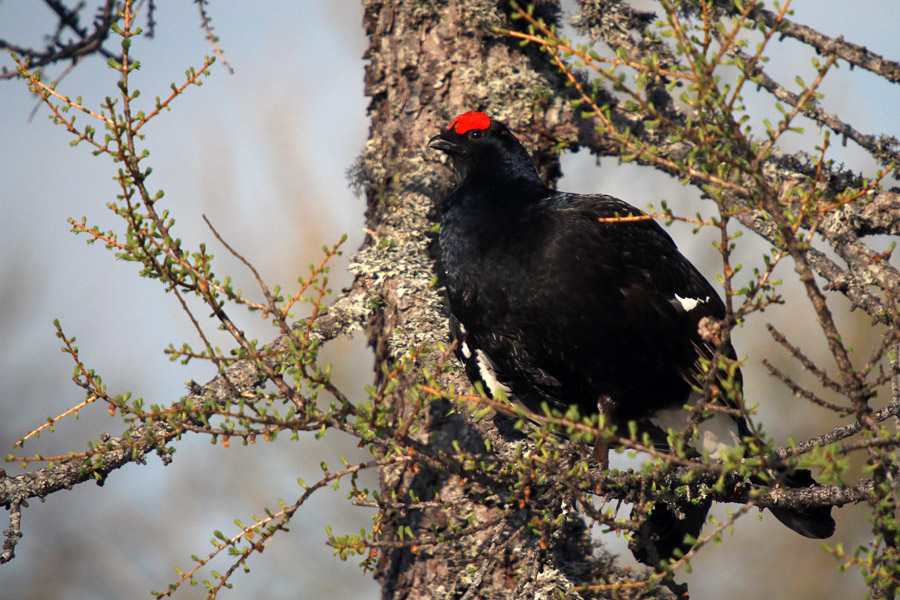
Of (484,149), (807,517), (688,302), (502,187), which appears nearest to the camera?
(807,517)

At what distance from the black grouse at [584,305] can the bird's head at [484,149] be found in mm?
120

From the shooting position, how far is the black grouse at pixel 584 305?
9.52 ft

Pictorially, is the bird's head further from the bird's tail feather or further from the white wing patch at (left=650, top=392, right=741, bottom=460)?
the bird's tail feather

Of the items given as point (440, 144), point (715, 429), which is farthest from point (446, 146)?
point (715, 429)

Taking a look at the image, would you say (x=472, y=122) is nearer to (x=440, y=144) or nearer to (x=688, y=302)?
(x=440, y=144)

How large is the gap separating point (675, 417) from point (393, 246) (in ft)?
5.42

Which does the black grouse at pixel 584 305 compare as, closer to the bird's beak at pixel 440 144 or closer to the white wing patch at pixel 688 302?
the white wing patch at pixel 688 302

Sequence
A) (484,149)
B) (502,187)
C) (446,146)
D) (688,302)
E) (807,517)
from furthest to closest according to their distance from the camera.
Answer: (446,146) < (484,149) < (502,187) < (688,302) < (807,517)

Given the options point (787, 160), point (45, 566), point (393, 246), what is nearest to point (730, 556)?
point (787, 160)

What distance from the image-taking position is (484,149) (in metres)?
3.56

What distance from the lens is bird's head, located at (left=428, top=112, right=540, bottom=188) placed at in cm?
351

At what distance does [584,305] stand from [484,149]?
3.62 feet

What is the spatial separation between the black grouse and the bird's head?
0.12 meters

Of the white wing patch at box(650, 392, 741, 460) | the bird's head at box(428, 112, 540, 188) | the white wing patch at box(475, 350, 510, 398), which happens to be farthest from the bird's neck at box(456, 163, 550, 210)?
the white wing patch at box(650, 392, 741, 460)
